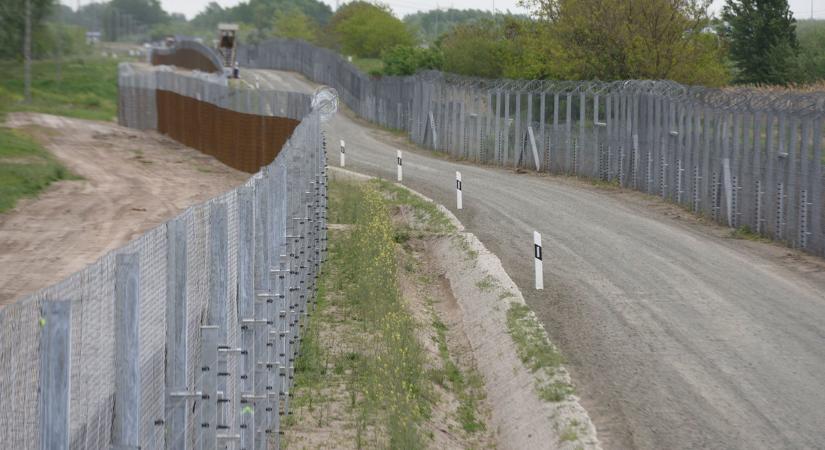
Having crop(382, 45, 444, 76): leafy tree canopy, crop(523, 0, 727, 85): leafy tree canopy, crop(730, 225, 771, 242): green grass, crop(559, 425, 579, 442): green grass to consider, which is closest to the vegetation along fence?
crop(382, 45, 444, 76): leafy tree canopy

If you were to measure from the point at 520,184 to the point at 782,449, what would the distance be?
23009 millimetres

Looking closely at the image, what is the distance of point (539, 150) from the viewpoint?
39.1 m

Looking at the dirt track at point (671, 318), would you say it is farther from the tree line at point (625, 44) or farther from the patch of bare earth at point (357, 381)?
the tree line at point (625, 44)

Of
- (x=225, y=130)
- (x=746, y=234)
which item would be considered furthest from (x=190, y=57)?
(x=746, y=234)

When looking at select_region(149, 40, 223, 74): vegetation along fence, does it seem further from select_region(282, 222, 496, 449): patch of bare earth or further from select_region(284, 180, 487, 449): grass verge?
select_region(282, 222, 496, 449): patch of bare earth

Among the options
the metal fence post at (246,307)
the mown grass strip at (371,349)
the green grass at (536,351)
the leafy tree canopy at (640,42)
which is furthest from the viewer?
the leafy tree canopy at (640,42)

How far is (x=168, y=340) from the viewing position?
246 inches

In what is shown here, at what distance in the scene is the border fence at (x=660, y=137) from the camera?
22781 millimetres

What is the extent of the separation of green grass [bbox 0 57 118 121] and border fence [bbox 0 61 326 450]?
151 feet

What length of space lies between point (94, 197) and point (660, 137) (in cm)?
1383

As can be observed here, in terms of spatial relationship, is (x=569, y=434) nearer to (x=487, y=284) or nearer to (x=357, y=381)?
(x=357, y=381)

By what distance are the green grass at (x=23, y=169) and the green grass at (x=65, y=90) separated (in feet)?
46.1

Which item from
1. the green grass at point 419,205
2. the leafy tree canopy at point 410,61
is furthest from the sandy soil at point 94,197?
the leafy tree canopy at point 410,61

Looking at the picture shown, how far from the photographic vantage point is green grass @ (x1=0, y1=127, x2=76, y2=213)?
101ft
